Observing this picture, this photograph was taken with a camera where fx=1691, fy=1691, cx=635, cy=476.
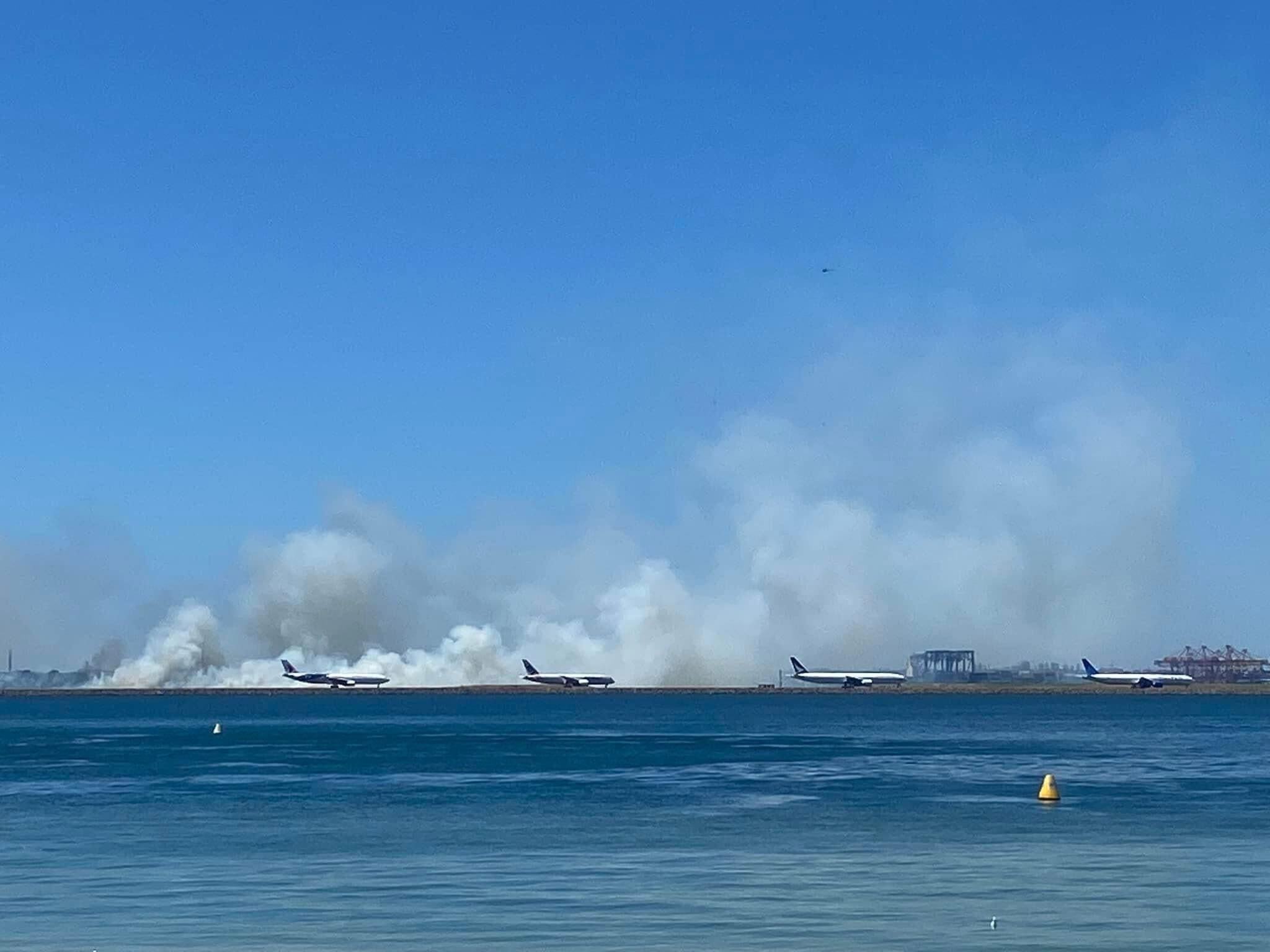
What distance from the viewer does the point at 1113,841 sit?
60.1 metres

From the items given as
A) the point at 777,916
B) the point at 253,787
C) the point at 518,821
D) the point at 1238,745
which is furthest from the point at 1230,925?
the point at 1238,745

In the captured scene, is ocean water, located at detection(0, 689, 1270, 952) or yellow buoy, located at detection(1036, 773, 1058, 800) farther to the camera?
yellow buoy, located at detection(1036, 773, 1058, 800)

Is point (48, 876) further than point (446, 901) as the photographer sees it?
Yes

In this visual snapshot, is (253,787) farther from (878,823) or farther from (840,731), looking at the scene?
(840,731)

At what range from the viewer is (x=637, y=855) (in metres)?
55.7

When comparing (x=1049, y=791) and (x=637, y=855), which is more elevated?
(x=1049, y=791)

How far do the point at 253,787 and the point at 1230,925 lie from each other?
59.8m

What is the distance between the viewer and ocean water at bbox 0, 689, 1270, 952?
40844 mm

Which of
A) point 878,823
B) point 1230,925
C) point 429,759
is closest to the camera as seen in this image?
point 1230,925

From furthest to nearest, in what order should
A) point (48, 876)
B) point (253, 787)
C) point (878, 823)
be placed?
point (253, 787) → point (878, 823) → point (48, 876)

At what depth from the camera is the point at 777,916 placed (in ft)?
140

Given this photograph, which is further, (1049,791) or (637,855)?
(1049,791)

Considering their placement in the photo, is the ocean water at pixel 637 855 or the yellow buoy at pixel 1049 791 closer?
the ocean water at pixel 637 855

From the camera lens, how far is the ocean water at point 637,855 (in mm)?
40844
